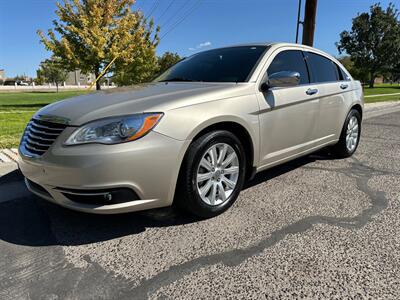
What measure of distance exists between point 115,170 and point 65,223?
98 centimetres

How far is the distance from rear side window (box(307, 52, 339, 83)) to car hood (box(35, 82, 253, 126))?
1.39m

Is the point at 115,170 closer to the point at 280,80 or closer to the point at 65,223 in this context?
the point at 65,223

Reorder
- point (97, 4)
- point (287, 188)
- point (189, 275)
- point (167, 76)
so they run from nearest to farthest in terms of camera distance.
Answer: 1. point (189, 275)
2. point (287, 188)
3. point (167, 76)
4. point (97, 4)

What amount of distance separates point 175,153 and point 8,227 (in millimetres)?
1650

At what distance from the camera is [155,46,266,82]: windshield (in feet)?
11.4

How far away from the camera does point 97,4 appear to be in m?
18.1

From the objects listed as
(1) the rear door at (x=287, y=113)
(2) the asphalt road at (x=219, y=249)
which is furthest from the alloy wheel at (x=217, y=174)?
(1) the rear door at (x=287, y=113)

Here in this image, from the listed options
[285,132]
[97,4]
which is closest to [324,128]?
[285,132]

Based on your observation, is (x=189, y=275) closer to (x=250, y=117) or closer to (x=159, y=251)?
(x=159, y=251)

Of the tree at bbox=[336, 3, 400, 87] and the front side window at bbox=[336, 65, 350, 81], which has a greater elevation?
the tree at bbox=[336, 3, 400, 87]

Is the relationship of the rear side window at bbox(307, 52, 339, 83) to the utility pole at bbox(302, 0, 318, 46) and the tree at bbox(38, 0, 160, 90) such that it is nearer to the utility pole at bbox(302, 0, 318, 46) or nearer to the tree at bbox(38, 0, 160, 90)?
the utility pole at bbox(302, 0, 318, 46)

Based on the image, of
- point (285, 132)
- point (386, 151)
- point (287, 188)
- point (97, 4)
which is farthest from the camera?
point (97, 4)

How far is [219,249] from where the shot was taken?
253 centimetres

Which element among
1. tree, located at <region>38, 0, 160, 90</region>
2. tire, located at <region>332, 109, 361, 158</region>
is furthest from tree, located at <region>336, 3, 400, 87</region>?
tire, located at <region>332, 109, 361, 158</region>
